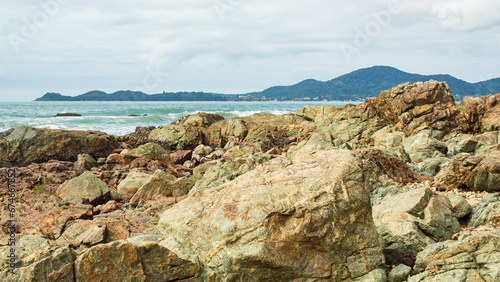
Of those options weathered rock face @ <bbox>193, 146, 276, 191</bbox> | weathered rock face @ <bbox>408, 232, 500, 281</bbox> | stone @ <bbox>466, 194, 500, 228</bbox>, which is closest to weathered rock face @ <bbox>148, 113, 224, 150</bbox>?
weathered rock face @ <bbox>193, 146, 276, 191</bbox>

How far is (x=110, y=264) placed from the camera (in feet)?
14.5

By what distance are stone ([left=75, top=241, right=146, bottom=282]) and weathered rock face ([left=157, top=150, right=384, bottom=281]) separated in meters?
0.60

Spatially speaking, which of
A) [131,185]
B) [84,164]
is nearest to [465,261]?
[131,185]

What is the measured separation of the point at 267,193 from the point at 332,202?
908 mm

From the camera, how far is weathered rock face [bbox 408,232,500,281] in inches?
192

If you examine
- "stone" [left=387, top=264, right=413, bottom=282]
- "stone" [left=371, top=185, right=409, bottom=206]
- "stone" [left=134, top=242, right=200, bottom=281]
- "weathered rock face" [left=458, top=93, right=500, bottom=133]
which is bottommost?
"stone" [left=387, top=264, right=413, bottom=282]

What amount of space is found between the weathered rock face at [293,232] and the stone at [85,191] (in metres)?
6.58

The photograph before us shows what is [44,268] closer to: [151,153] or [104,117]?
[151,153]

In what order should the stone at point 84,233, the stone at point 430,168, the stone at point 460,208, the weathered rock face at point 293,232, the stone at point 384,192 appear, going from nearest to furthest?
the weathered rock face at point 293,232
the stone at point 84,233
the stone at point 460,208
the stone at point 384,192
the stone at point 430,168

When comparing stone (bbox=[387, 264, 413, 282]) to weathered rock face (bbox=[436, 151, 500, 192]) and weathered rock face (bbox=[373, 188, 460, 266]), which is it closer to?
weathered rock face (bbox=[373, 188, 460, 266])

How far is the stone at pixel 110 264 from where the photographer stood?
4.33 m

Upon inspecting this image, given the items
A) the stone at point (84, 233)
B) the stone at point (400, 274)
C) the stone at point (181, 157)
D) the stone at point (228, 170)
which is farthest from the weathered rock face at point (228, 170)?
the stone at point (181, 157)

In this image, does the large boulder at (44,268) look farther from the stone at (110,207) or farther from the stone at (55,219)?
the stone at (110,207)

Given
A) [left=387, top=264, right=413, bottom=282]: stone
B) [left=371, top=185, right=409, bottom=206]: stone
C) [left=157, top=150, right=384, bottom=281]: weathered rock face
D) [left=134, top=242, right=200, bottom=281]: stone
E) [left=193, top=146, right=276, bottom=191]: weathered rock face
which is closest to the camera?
[left=134, top=242, right=200, bottom=281]: stone
